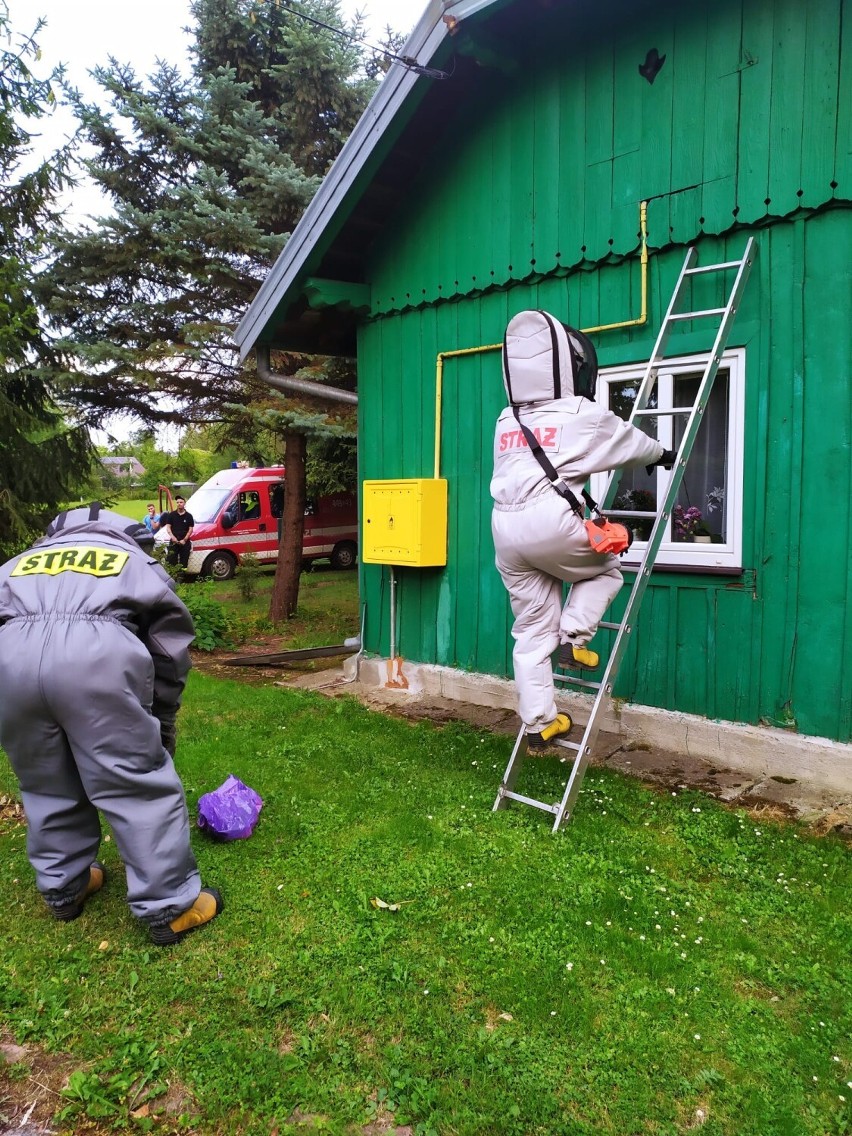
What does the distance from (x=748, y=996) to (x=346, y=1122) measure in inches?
55.7

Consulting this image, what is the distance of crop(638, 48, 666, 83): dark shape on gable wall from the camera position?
496 cm

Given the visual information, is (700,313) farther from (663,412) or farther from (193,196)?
(193,196)

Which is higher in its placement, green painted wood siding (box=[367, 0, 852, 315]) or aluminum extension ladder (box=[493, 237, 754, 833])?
green painted wood siding (box=[367, 0, 852, 315])

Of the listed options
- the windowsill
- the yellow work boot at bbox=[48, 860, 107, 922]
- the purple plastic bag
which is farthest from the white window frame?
the yellow work boot at bbox=[48, 860, 107, 922]

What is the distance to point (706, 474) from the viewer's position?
501 centimetres

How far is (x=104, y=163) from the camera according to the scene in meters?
10.2

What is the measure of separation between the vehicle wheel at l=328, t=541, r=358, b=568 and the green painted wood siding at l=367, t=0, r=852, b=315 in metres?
12.7

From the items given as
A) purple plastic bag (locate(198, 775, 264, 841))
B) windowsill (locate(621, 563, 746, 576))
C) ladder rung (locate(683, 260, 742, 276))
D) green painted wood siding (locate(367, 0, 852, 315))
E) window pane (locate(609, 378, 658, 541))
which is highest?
green painted wood siding (locate(367, 0, 852, 315))

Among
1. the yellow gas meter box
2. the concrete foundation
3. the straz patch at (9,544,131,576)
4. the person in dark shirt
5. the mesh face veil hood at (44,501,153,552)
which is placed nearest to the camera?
the straz patch at (9,544,131,576)

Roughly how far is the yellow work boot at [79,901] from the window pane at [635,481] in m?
3.75

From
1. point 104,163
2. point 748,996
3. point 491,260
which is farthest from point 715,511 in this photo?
point 104,163

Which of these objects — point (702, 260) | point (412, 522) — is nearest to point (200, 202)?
point (412, 522)

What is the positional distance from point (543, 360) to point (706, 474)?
1670mm

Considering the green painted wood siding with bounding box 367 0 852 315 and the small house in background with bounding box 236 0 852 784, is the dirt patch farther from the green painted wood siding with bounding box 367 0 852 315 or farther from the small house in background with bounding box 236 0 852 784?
the green painted wood siding with bounding box 367 0 852 315
